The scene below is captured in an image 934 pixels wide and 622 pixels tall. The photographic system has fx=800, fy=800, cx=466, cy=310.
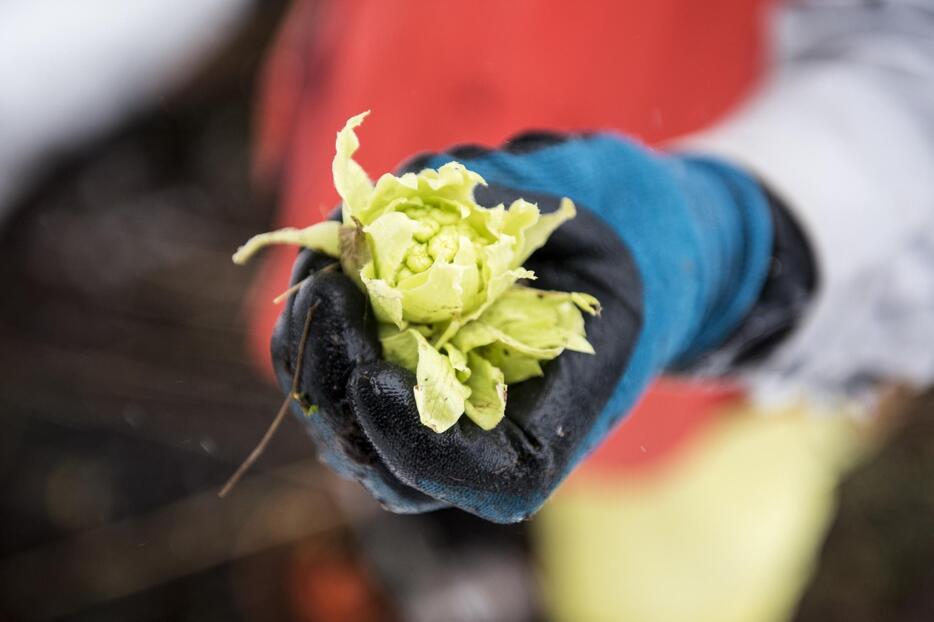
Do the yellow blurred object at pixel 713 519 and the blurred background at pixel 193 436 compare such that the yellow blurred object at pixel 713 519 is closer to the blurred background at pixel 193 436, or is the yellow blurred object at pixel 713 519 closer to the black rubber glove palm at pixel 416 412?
the blurred background at pixel 193 436

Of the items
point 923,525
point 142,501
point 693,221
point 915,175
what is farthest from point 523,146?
point 923,525

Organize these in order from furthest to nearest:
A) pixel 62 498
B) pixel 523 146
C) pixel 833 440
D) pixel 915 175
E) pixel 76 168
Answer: pixel 76 168 → pixel 62 498 → pixel 833 440 → pixel 915 175 → pixel 523 146

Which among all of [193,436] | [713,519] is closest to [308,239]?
[713,519]

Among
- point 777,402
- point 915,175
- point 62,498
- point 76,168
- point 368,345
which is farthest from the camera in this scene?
point 76,168

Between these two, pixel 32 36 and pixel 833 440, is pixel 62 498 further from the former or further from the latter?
pixel 833 440

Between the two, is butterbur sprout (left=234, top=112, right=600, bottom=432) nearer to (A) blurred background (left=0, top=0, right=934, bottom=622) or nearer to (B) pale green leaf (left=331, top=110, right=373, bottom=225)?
(B) pale green leaf (left=331, top=110, right=373, bottom=225)

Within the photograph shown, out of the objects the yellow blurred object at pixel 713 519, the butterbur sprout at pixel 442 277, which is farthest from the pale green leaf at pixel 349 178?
the yellow blurred object at pixel 713 519

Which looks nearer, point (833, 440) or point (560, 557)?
point (833, 440)
